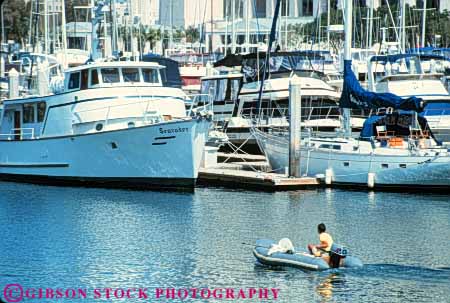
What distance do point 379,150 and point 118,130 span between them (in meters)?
10.3

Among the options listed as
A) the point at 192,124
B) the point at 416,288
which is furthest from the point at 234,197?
the point at 416,288

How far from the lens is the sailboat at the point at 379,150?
42.0 m

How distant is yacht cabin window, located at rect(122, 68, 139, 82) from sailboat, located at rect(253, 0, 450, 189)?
6.58 metres

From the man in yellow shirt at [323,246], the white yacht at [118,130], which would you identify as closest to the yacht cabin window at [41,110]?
the white yacht at [118,130]

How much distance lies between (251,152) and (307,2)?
85.8m

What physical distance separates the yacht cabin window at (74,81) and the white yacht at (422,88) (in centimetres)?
1503

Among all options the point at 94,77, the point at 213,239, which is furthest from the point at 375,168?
the point at 94,77

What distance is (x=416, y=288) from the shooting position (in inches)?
1026

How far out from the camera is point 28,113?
156ft

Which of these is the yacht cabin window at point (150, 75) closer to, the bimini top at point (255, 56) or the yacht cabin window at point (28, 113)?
the yacht cabin window at point (28, 113)

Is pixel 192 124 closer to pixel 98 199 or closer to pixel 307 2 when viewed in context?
pixel 98 199

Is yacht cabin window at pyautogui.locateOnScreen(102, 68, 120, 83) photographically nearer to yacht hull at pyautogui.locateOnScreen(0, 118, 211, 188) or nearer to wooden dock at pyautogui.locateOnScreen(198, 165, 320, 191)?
yacht hull at pyautogui.locateOnScreen(0, 118, 211, 188)

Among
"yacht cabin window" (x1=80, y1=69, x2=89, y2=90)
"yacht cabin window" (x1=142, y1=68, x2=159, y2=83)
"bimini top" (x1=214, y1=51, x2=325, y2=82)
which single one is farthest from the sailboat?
"bimini top" (x1=214, y1=51, x2=325, y2=82)

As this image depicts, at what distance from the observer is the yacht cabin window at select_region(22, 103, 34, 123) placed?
47219 millimetres
